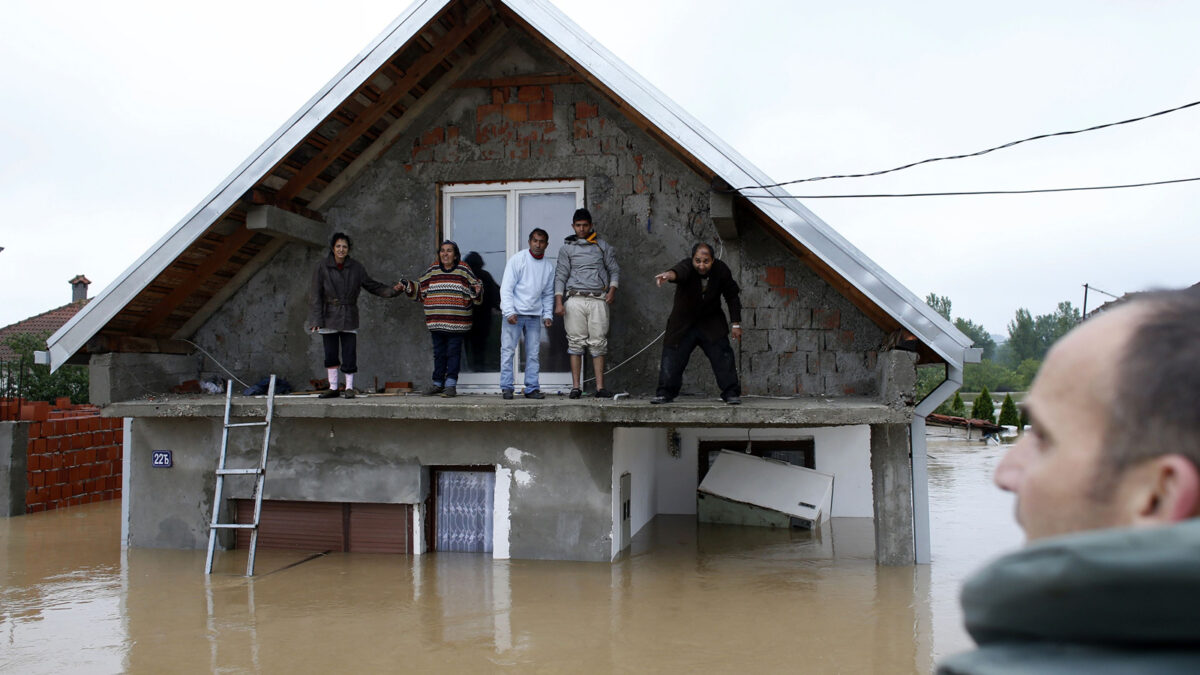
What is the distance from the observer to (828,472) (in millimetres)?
12750

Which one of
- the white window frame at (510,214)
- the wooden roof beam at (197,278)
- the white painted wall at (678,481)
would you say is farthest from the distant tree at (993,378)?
the wooden roof beam at (197,278)

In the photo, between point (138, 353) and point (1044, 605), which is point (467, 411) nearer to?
point (138, 353)

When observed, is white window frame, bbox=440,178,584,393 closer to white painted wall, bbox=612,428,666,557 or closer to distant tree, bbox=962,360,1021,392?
white painted wall, bbox=612,428,666,557

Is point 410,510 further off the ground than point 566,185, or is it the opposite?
point 566,185

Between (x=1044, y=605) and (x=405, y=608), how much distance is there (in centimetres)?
696

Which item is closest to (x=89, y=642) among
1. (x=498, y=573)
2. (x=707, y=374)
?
(x=498, y=573)

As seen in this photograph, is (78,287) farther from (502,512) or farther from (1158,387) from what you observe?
(1158,387)

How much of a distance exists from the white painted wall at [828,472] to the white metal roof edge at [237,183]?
6.68 metres

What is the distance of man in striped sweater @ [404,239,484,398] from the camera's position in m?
9.00

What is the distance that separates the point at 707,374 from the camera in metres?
9.25

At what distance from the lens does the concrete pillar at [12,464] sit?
12359 mm

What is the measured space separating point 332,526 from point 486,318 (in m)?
2.67

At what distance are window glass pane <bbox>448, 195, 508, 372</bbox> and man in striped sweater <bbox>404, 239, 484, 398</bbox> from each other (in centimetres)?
49

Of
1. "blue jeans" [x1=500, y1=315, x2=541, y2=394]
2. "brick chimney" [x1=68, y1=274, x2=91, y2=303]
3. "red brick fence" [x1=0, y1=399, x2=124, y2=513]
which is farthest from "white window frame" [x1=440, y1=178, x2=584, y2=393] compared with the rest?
"brick chimney" [x1=68, y1=274, x2=91, y2=303]
